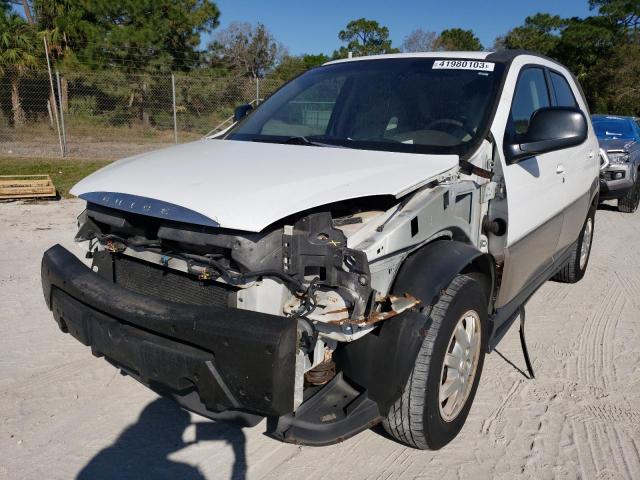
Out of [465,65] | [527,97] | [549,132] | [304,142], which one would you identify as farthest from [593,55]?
[304,142]

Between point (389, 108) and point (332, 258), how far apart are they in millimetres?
1538

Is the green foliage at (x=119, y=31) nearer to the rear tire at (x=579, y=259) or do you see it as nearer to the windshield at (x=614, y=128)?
the windshield at (x=614, y=128)

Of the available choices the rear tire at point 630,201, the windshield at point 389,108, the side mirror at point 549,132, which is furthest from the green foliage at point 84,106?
the side mirror at point 549,132

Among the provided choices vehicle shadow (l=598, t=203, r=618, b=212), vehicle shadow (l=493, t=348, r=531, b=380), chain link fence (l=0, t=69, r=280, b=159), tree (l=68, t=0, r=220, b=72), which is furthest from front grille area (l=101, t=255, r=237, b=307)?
tree (l=68, t=0, r=220, b=72)

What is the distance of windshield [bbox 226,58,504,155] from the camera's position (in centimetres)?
315

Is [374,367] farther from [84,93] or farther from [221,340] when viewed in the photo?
[84,93]

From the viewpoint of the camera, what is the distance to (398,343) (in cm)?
223

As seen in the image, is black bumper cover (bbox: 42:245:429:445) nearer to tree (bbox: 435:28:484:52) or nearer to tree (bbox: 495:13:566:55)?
tree (bbox: 495:13:566:55)

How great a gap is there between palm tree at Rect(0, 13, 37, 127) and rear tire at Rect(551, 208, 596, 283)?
605 inches

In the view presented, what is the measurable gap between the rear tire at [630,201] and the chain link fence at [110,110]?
1019 centimetres

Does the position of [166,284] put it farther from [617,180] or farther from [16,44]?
[16,44]

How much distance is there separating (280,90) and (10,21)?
829 inches

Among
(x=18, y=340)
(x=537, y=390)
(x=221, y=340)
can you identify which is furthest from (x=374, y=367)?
(x=18, y=340)

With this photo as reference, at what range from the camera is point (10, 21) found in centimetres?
2077
